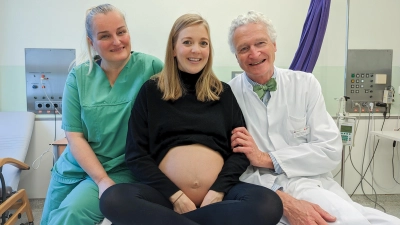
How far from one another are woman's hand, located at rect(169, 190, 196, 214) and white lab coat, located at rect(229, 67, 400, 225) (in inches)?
13.8

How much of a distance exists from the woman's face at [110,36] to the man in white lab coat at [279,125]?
1.82ft

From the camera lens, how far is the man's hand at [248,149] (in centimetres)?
128

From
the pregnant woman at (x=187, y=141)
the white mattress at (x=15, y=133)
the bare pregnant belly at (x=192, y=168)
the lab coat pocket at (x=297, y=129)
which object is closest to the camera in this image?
the pregnant woman at (x=187, y=141)

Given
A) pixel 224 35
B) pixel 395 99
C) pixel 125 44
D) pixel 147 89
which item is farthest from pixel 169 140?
pixel 395 99

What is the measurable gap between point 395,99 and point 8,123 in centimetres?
364

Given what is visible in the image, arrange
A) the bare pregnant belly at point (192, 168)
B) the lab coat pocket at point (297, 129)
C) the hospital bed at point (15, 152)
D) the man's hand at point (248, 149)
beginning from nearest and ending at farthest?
1. the bare pregnant belly at point (192, 168)
2. the man's hand at point (248, 149)
3. the lab coat pocket at point (297, 129)
4. the hospital bed at point (15, 152)

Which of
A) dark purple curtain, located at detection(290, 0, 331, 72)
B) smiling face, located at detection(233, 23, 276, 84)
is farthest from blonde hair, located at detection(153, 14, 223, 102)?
dark purple curtain, located at detection(290, 0, 331, 72)

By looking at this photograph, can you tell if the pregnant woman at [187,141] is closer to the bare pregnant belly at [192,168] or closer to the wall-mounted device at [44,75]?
the bare pregnant belly at [192,168]

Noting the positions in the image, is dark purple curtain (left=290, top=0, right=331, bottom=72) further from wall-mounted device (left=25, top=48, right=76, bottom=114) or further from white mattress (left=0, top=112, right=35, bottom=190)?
white mattress (left=0, top=112, right=35, bottom=190)

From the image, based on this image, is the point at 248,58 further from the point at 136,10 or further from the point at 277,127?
the point at 136,10

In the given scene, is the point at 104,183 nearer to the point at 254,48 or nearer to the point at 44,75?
the point at 254,48

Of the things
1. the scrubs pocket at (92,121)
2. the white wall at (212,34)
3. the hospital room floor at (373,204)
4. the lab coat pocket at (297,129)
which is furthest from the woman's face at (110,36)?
the hospital room floor at (373,204)

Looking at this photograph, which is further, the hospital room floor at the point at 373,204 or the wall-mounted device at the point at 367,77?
the wall-mounted device at the point at 367,77

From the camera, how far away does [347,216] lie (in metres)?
1.00
